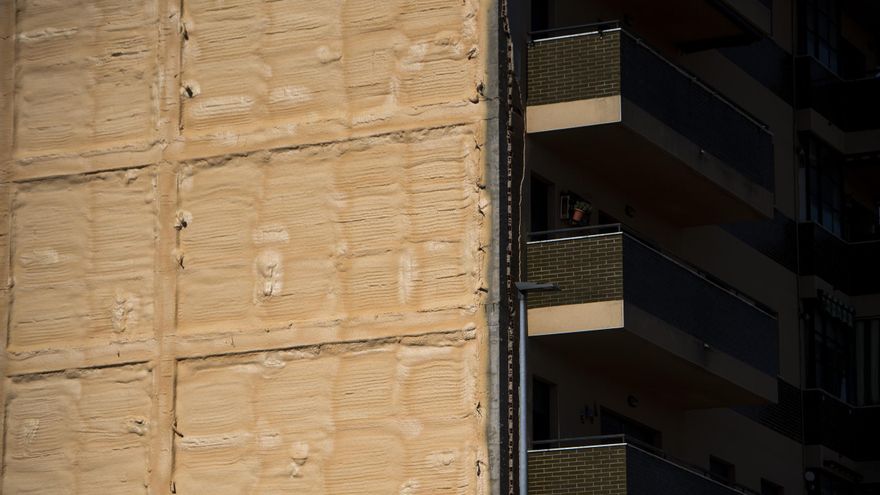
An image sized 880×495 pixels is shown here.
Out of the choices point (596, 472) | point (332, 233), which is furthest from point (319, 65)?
point (596, 472)

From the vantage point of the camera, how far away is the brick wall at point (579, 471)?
38594mm

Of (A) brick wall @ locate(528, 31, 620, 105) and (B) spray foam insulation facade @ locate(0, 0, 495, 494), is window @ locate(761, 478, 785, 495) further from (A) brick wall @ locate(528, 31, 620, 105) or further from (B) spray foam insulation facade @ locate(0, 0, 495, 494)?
(A) brick wall @ locate(528, 31, 620, 105)

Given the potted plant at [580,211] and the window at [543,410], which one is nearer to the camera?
the window at [543,410]

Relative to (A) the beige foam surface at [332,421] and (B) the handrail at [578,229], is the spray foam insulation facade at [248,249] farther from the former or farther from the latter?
(B) the handrail at [578,229]

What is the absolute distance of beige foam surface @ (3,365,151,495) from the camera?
4203 cm

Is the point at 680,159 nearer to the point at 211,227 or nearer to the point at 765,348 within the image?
the point at 765,348

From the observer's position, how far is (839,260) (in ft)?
171

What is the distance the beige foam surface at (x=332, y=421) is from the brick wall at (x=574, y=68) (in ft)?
15.0

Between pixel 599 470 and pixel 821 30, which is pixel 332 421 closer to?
pixel 599 470

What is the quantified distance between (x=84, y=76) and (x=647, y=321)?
11.4 meters

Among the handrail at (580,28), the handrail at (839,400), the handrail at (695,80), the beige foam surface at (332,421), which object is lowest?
the beige foam surface at (332,421)

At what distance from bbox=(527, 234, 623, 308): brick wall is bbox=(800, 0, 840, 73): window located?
14.1 meters

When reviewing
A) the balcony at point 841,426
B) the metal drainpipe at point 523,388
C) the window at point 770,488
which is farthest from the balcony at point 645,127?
the balcony at point 841,426

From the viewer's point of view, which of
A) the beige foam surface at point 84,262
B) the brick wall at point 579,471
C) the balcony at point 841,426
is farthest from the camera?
the balcony at point 841,426
